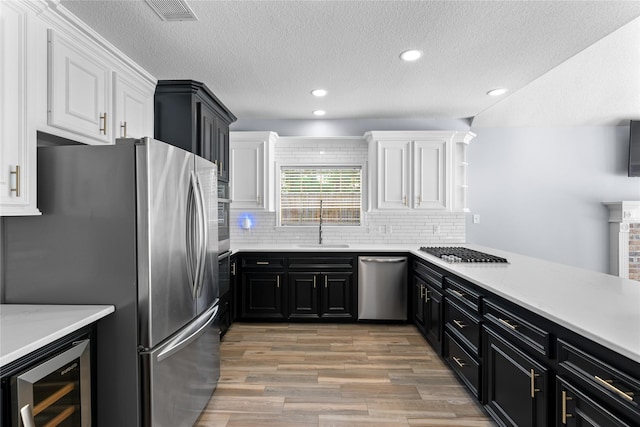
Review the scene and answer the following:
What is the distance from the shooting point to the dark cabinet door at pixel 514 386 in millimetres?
1568

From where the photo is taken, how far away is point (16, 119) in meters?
1.62

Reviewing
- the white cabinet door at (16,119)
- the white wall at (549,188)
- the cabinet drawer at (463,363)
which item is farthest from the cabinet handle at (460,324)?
the white cabinet door at (16,119)

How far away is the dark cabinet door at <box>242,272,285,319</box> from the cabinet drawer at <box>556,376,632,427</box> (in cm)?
295

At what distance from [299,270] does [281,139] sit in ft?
5.81

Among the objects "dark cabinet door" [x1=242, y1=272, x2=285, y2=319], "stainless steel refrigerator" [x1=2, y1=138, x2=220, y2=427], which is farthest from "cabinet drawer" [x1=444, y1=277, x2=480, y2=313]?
"dark cabinet door" [x1=242, y1=272, x2=285, y2=319]

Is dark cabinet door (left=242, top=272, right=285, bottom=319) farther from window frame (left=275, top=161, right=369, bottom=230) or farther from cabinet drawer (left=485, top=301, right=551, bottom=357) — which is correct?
cabinet drawer (left=485, top=301, right=551, bottom=357)

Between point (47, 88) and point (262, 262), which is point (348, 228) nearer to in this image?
point (262, 262)

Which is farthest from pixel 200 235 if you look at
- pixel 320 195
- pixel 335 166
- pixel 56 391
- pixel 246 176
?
pixel 335 166

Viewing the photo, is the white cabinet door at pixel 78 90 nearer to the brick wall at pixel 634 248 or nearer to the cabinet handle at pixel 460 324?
the cabinet handle at pixel 460 324

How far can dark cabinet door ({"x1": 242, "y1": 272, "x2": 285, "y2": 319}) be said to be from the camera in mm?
4000

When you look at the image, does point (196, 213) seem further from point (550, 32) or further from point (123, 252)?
point (550, 32)

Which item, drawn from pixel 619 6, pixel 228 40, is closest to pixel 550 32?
pixel 619 6

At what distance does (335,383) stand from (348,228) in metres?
2.28

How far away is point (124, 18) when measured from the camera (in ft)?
6.87
